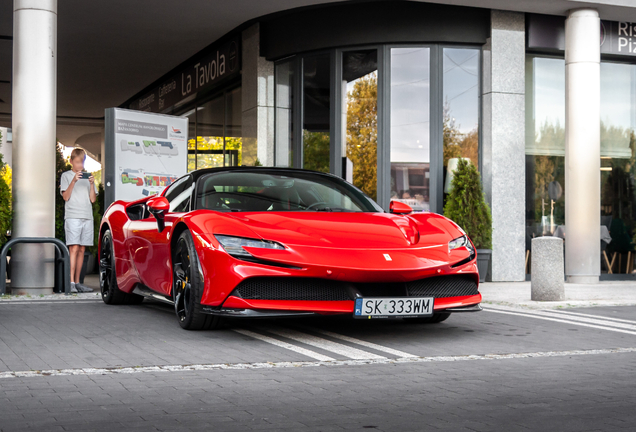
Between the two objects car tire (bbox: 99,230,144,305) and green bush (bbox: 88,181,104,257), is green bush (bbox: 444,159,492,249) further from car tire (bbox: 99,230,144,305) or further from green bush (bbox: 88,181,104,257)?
car tire (bbox: 99,230,144,305)

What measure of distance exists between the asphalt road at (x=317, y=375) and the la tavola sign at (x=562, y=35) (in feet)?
26.4

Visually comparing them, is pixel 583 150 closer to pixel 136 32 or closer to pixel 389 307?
pixel 389 307

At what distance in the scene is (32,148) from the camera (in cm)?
1016

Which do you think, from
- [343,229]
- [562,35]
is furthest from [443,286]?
[562,35]

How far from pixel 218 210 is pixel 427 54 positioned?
8.51 meters

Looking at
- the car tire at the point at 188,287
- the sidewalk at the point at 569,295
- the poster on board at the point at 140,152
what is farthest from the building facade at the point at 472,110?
the car tire at the point at 188,287

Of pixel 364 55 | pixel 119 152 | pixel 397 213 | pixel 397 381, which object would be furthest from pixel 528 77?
pixel 397 381

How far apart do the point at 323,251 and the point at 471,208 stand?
8056mm

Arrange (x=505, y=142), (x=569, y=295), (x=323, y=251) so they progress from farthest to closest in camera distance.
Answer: (x=505, y=142), (x=569, y=295), (x=323, y=251)

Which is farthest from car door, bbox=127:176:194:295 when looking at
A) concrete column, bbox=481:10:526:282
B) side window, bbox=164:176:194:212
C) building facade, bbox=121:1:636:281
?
concrete column, bbox=481:10:526:282

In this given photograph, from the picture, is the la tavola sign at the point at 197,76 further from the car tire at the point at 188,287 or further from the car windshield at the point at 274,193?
the car tire at the point at 188,287

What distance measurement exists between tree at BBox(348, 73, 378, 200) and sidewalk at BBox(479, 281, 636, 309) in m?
2.83

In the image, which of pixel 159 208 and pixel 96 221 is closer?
pixel 159 208

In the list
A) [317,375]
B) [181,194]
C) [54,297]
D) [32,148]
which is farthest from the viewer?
[32,148]
